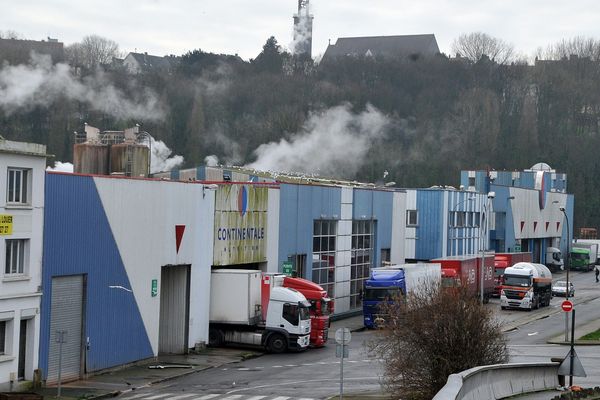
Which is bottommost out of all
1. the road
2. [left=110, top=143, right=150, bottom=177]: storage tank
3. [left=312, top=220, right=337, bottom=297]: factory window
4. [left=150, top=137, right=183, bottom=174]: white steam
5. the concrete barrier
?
the road

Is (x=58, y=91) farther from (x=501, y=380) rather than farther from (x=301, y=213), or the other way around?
(x=501, y=380)

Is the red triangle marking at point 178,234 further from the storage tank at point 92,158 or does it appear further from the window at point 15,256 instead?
the window at point 15,256

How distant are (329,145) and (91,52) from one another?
96.1 feet

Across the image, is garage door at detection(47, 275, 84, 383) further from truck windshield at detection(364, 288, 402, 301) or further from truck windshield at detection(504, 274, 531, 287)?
truck windshield at detection(504, 274, 531, 287)

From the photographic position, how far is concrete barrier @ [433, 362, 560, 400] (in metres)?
25.1

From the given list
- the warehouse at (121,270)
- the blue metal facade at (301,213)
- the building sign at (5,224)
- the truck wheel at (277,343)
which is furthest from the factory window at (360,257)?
the building sign at (5,224)

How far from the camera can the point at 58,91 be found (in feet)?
296

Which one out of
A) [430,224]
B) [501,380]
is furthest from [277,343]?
[430,224]

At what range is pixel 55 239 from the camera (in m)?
37.9

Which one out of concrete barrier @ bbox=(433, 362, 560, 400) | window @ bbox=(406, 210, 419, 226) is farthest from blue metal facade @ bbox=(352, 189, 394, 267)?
concrete barrier @ bbox=(433, 362, 560, 400)

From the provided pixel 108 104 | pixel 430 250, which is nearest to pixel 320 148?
pixel 108 104

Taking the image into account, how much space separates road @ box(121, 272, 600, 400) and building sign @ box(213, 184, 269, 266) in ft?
19.5

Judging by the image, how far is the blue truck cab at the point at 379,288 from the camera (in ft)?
193

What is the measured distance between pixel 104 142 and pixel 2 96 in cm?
2646
